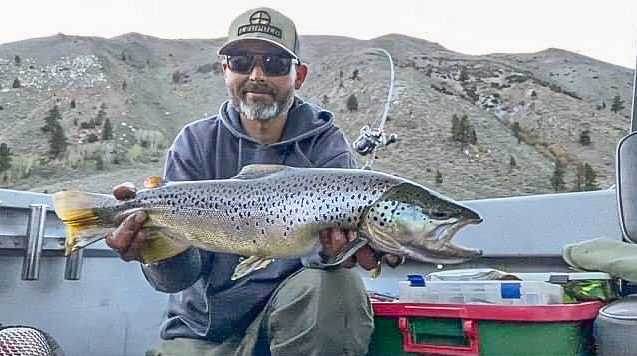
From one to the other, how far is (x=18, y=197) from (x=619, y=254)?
7.02 feet

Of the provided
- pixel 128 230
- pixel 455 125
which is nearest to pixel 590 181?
pixel 128 230

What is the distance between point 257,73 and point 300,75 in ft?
0.76

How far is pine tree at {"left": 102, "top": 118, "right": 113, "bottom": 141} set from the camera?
27.3m

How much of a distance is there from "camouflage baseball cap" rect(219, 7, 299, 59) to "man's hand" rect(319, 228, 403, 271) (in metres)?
0.80

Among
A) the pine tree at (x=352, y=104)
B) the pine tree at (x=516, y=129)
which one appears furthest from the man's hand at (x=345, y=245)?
the pine tree at (x=516, y=129)

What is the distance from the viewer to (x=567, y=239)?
2.65 meters

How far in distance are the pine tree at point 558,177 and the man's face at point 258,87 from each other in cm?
1592

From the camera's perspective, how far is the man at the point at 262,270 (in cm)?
204

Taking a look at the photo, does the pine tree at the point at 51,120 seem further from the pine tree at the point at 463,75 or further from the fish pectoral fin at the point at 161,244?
the fish pectoral fin at the point at 161,244

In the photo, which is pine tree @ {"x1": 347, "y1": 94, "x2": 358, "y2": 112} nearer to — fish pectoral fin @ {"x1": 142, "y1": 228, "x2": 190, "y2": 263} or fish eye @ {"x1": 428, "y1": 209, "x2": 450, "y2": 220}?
fish pectoral fin @ {"x1": 142, "y1": 228, "x2": 190, "y2": 263}

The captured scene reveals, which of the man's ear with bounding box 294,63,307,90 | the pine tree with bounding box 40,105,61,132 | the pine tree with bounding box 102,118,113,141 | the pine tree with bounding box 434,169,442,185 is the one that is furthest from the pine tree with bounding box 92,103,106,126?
the man's ear with bounding box 294,63,307,90

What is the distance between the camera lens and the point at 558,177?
19641mm

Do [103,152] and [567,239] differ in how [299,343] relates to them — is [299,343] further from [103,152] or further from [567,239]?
[103,152]

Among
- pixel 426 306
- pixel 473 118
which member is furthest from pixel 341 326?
pixel 473 118
